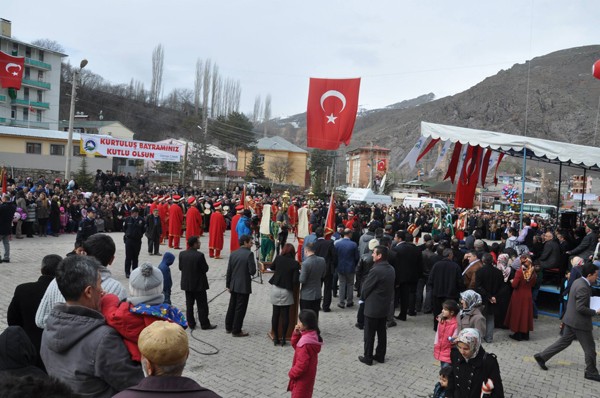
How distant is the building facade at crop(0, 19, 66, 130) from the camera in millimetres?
50219

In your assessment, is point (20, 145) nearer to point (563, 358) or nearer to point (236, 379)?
point (236, 379)

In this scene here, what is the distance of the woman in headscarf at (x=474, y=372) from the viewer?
12.6ft

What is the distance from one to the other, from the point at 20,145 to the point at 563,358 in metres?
36.2

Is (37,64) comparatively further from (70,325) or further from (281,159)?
(70,325)

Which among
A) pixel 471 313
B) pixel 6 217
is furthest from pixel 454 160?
pixel 6 217

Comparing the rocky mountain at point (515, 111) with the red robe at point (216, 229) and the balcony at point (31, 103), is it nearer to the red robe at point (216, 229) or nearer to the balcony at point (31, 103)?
the balcony at point (31, 103)

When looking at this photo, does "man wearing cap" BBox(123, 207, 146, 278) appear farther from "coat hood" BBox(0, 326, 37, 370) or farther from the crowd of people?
"coat hood" BBox(0, 326, 37, 370)

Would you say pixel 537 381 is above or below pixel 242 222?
below

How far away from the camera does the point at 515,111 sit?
5443 inches

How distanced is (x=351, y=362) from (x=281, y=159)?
62.6 metres

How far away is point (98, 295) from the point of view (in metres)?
2.83

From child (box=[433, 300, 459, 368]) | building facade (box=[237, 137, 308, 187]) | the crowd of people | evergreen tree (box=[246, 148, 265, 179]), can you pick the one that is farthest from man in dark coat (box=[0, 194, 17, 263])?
building facade (box=[237, 137, 308, 187])

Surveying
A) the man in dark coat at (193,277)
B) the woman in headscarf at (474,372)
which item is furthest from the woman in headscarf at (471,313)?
the man in dark coat at (193,277)

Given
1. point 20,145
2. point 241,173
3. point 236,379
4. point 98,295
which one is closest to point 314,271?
point 236,379
